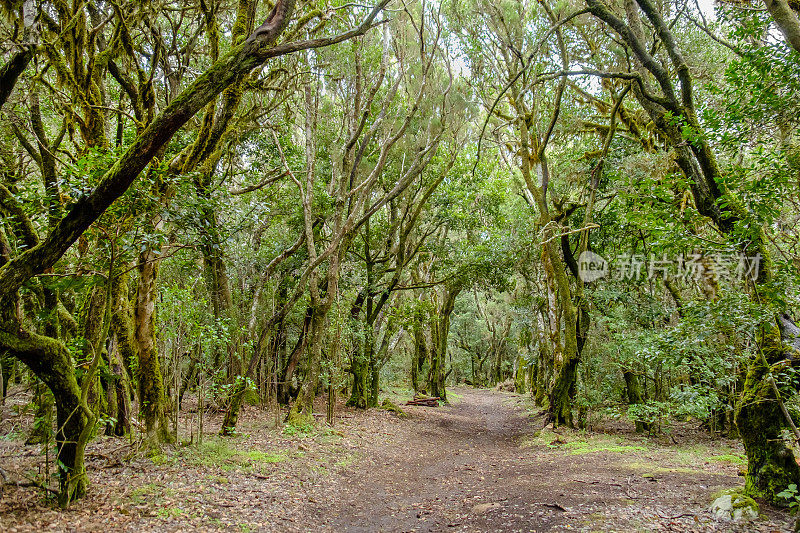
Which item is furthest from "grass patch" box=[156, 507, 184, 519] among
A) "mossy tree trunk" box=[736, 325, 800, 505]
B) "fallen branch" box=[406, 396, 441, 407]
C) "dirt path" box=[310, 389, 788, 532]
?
"fallen branch" box=[406, 396, 441, 407]

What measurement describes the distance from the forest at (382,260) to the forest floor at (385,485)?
0.06 metres

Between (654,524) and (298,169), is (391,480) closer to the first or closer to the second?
(654,524)

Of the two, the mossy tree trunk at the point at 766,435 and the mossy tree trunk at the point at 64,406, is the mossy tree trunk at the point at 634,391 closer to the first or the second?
the mossy tree trunk at the point at 766,435

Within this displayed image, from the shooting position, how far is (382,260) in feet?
49.5

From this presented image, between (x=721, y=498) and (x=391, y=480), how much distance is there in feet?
17.3

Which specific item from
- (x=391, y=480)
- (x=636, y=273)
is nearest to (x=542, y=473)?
(x=391, y=480)

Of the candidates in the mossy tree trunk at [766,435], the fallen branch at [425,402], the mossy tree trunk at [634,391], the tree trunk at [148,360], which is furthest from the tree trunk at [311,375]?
the fallen branch at [425,402]

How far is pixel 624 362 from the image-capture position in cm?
1084

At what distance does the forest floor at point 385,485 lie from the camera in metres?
4.88

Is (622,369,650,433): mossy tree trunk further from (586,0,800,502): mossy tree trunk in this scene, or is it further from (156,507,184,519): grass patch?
(156,507,184,519): grass patch

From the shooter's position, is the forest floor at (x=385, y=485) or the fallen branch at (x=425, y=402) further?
the fallen branch at (x=425, y=402)

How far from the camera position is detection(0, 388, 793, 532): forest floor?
4.88m

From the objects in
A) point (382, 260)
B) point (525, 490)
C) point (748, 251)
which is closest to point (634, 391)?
point (525, 490)

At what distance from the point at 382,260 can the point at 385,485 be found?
8259 mm
